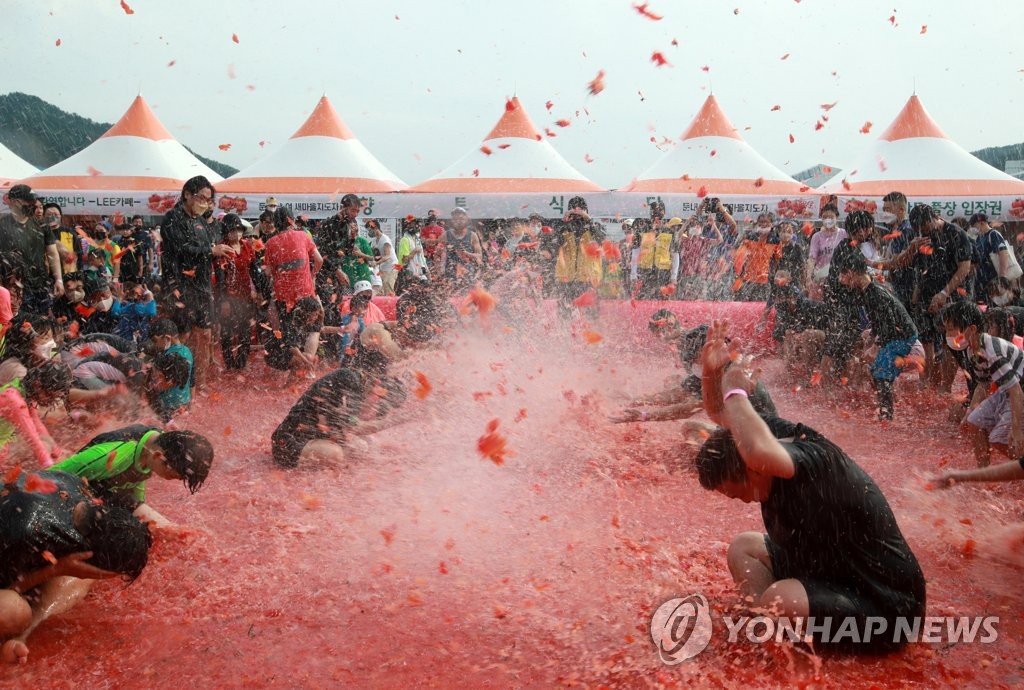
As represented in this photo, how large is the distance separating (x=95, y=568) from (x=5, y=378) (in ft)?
7.15

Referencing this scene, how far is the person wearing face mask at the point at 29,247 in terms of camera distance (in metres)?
6.96

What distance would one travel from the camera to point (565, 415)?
6.25m

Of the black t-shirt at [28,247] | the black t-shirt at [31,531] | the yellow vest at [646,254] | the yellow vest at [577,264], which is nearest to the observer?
the black t-shirt at [31,531]

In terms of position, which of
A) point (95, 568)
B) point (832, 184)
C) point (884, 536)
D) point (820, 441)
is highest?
point (832, 184)

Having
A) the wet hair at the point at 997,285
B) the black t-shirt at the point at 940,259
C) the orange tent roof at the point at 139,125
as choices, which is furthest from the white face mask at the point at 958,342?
the orange tent roof at the point at 139,125

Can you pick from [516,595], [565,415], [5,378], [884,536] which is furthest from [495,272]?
[884,536]

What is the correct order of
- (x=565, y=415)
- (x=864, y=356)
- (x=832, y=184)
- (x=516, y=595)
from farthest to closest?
(x=832, y=184) → (x=864, y=356) → (x=565, y=415) → (x=516, y=595)

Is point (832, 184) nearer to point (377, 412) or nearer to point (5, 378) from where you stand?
point (377, 412)

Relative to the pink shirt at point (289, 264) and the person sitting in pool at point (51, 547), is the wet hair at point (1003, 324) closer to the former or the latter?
the person sitting in pool at point (51, 547)

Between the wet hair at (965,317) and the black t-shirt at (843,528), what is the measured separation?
2502 millimetres

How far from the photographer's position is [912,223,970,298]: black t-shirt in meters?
6.69

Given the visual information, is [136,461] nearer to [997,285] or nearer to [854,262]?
[854,262]

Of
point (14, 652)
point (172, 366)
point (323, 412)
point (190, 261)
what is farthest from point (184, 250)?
point (14, 652)

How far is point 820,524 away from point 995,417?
9.13 feet
